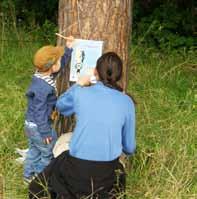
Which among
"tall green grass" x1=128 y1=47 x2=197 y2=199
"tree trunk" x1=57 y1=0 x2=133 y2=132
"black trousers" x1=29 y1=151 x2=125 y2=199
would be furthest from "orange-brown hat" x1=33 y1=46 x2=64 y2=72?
"tall green grass" x1=128 y1=47 x2=197 y2=199

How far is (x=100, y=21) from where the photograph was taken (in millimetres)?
4645

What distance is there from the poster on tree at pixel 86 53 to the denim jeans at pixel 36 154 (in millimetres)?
586

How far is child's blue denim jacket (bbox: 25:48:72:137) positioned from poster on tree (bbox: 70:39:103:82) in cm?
6

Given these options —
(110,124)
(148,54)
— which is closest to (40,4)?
(148,54)

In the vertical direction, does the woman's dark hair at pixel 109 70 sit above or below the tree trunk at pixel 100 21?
below

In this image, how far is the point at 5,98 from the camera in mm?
6320

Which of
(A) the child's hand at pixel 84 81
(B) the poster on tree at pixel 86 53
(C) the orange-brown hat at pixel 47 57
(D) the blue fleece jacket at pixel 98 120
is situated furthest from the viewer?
(B) the poster on tree at pixel 86 53

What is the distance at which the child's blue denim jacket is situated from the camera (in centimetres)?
455

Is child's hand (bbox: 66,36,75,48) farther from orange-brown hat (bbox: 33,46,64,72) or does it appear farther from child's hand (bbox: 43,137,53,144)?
child's hand (bbox: 43,137,53,144)

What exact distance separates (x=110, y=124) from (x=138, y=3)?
741 centimetres

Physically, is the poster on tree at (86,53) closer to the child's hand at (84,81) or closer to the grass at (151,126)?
the child's hand at (84,81)

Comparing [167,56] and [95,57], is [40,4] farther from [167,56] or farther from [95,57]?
[95,57]

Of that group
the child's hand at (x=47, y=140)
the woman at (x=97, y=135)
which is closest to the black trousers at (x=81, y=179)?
the woman at (x=97, y=135)

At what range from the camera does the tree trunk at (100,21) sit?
183 inches
